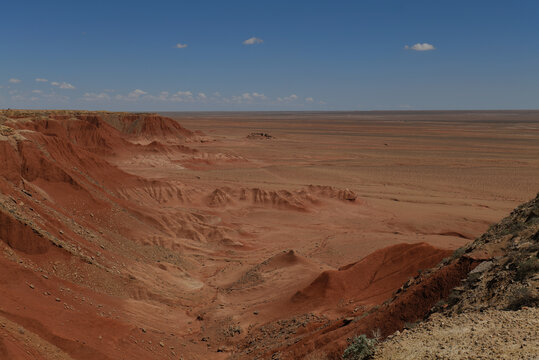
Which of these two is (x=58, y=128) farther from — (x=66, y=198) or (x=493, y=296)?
(x=493, y=296)

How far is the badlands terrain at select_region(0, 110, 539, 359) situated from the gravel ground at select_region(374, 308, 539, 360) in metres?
0.04

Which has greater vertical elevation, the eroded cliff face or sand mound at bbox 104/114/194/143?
sand mound at bbox 104/114/194/143

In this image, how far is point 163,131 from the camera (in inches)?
2805

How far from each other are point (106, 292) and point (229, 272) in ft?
20.5

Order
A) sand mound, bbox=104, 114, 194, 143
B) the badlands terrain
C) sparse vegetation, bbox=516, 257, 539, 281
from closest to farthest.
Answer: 1. sparse vegetation, bbox=516, 257, 539, 281
2. the badlands terrain
3. sand mound, bbox=104, 114, 194, 143

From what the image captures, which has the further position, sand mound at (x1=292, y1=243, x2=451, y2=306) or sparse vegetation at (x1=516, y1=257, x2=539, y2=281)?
sand mound at (x1=292, y1=243, x2=451, y2=306)

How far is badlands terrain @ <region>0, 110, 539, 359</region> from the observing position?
26.7 feet

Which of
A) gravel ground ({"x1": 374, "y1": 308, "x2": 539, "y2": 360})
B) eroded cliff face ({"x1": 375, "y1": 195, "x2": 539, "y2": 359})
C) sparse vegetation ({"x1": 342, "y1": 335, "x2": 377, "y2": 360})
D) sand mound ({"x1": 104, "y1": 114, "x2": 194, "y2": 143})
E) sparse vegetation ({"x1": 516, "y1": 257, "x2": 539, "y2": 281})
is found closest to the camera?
gravel ground ({"x1": 374, "y1": 308, "x2": 539, "y2": 360})

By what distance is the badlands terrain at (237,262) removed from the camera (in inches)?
320

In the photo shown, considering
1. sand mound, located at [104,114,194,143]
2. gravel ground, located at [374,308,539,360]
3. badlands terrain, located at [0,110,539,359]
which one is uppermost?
sand mound, located at [104,114,194,143]

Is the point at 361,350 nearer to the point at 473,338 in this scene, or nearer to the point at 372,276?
the point at 473,338

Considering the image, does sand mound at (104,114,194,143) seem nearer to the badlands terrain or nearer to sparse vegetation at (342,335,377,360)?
the badlands terrain

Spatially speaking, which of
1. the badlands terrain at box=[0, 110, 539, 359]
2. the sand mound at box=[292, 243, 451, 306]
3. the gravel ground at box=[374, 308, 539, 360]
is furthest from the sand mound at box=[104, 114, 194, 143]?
the gravel ground at box=[374, 308, 539, 360]

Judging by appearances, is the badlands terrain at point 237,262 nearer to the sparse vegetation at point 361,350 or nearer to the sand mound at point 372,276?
the sand mound at point 372,276
